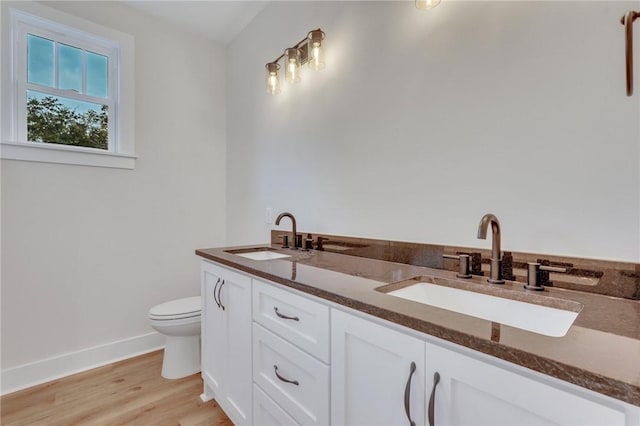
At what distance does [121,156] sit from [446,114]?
219 centimetres

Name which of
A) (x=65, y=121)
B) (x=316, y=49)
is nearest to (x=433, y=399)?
(x=316, y=49)

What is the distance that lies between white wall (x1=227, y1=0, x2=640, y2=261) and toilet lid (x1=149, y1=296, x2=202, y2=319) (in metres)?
0.90

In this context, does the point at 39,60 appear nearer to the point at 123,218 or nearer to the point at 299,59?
the point at 123,218

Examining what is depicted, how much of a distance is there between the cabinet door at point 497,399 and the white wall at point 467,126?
1.99 ft

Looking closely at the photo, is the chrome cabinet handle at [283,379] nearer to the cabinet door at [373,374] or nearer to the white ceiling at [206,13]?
the cabinet door at [373,374]

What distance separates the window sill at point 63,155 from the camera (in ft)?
6.00

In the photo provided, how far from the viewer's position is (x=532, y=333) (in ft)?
1.86

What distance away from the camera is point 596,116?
868 millimetres

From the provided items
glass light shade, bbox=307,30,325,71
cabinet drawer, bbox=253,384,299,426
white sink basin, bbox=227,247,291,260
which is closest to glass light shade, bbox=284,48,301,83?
glass light shade, bbox=307,30,325,71

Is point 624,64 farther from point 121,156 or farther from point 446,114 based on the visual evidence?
point 121,156

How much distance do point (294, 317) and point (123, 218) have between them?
1874 millimetres

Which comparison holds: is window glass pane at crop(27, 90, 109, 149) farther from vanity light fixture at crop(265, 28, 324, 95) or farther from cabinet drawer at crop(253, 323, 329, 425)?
cabinet drawer at crop(253, 323, 329, 425)

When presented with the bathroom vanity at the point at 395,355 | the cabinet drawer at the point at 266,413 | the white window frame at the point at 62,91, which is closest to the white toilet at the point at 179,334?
the bathroom vanity at the point at 395,355

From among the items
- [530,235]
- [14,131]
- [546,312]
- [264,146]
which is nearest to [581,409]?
[546,312]
